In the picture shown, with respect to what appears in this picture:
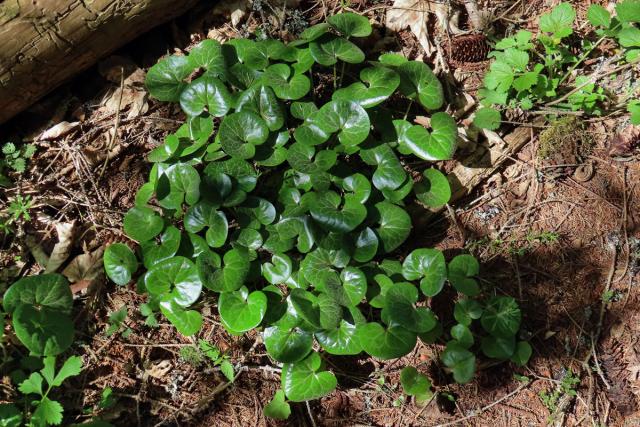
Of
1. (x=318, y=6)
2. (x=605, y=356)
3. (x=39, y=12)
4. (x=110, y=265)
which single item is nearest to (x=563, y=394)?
(x=605, y=356)

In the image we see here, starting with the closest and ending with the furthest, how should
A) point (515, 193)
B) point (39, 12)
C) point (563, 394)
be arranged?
point (563, 394), point (39, 12), point (515, 193)

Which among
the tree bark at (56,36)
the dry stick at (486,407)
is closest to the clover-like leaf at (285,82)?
the tree bark at (56,36)

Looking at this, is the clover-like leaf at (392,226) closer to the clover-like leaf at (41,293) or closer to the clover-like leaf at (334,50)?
the clover-like leaf at (334,50)

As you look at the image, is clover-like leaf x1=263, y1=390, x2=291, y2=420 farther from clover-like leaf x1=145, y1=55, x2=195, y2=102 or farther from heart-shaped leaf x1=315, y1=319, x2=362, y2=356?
clover-like leaf x1=145, y1=55, x2=195, y2=102

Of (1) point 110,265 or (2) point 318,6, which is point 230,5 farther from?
(1) point 110,265

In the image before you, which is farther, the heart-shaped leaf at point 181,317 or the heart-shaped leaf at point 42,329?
the heart-shaped leaf at point 181,317

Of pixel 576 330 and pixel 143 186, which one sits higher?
pixel 143 186

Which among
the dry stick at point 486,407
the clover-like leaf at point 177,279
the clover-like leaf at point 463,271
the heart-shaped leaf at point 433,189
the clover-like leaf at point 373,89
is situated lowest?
the dry stick at point 486,407

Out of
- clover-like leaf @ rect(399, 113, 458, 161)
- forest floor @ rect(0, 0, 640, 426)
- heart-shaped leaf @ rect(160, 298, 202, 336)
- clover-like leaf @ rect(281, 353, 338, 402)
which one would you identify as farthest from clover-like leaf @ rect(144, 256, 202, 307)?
clover-like leaf @ rect(399, 113, 458, 161)
